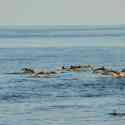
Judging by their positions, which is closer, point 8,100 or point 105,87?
point 8,100

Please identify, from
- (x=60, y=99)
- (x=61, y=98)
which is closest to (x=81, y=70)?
(x=61, y=98)

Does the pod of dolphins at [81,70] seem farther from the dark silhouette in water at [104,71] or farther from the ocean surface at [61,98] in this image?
the ocean surface at [61,98]

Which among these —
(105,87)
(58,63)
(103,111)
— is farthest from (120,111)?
(58,63)

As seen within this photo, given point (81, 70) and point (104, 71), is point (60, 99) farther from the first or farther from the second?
point (81, 70)

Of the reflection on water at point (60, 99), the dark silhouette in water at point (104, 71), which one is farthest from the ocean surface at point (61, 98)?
the dark silhouette in water at point (104, 71)

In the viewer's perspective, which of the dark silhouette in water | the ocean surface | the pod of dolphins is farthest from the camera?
the dark silhouette in water

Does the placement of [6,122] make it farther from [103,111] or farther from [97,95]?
[97,95]

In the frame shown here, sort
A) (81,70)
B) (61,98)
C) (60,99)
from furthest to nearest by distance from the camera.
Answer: (81,70), (61,98), (60,99)

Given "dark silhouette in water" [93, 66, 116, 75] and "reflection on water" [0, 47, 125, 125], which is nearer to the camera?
"reflection on water" [0, 47, 125, 125]

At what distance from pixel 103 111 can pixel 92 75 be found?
1638 centimetres

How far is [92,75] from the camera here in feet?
198

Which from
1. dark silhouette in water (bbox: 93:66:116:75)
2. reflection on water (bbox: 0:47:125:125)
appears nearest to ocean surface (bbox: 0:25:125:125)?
reflection on water (bbox: 0:47:125:125)

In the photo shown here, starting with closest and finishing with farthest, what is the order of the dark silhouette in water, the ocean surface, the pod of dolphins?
the ocean surface < the pod of dolphins < the dark silhouette in water

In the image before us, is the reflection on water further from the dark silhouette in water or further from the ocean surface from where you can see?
the dark silhouette in water
